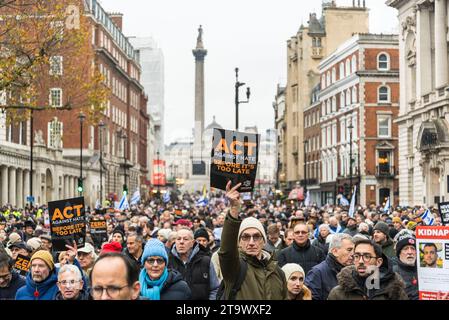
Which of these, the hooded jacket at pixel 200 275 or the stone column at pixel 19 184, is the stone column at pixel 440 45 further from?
the hooded jacket at pixel 200 275

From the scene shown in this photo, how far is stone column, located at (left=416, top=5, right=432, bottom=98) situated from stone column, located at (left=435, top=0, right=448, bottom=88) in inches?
99.7

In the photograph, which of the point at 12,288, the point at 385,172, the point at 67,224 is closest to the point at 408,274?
the point at 12,288

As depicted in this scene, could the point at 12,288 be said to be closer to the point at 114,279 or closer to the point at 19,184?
the point at 114,279

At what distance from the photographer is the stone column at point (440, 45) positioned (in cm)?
5434

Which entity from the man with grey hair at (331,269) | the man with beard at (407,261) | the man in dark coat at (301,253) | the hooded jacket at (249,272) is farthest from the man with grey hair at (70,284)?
the man in dark coat at (301,253)

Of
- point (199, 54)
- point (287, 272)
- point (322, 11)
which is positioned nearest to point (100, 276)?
point (287, 272)

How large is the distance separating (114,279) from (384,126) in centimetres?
7267

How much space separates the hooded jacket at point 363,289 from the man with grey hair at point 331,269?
1883 millimetres

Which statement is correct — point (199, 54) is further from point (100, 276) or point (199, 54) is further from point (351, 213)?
point (100, 276)

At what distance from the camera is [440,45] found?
5472cm

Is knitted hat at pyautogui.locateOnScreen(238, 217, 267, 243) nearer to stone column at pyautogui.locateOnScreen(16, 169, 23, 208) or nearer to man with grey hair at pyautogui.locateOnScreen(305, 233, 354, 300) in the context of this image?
man with grey hair at pyautogui.locateOnScreen(305, 233, 354, 300)

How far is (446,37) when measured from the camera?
54875mm

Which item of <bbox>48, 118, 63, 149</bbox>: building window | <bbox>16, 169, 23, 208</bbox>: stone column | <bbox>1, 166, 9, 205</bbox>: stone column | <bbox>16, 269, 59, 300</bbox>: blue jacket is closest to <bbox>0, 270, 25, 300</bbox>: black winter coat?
<bbox>16, 269, 59, 300</bbox>: blue jacket

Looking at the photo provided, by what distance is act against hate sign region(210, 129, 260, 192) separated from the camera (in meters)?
7.06
